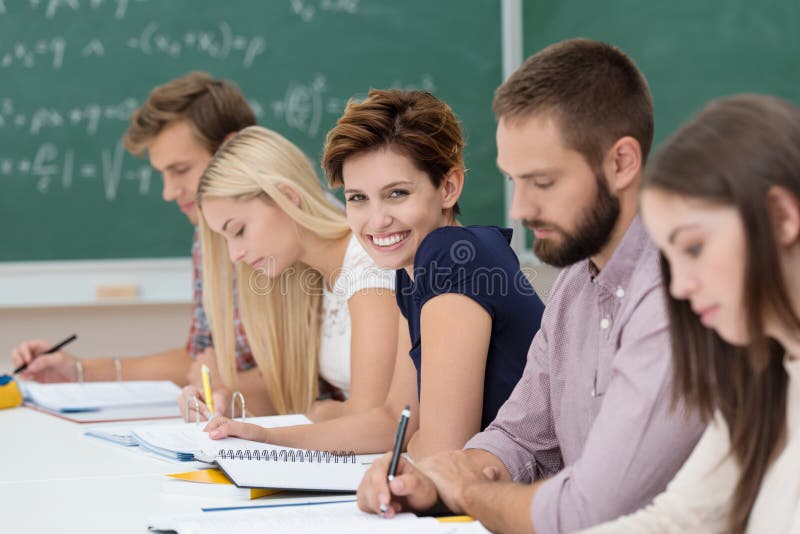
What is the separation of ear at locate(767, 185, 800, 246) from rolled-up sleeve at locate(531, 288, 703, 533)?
0.31 m

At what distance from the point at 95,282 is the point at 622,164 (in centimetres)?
273

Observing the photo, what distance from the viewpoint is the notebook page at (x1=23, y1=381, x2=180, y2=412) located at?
8.02 ft

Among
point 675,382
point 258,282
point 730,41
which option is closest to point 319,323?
point 258,282

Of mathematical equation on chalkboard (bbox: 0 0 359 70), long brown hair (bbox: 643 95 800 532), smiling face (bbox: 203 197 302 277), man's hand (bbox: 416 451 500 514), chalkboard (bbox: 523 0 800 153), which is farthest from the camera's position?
mathematical equation on chalkboard (bbox: 0 0 359 70)

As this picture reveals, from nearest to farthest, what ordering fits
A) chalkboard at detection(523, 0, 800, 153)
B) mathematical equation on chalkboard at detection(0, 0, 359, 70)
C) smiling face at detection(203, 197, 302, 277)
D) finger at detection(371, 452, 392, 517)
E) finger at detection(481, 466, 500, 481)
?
finger at detection(371, 452, 392, 517) → finger at detection(481, 466, 500, 481) → chalkboard at detection(523, 0, 800, 153) → smiling face at detection(203, 197, 302, 277) → mathematical equation on chalkboard at detection(0, 0, 359, 70)

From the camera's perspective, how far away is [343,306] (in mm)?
2441

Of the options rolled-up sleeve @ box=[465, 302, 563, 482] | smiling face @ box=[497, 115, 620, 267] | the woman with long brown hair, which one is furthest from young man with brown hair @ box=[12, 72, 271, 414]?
the woman with long brown hair

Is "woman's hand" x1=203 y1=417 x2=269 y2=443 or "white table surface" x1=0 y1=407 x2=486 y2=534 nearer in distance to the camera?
"white table surface" x1=0 y1=407 x2=486 y2=534

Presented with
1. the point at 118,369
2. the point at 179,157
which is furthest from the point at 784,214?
the point at 118,369

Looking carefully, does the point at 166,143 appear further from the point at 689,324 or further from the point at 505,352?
the point at 689,324

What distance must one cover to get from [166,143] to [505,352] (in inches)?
62.2

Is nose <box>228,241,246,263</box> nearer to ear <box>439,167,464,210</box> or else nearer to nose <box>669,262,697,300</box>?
ear <box>439,167,464,210</box>

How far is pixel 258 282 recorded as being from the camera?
2545 mm

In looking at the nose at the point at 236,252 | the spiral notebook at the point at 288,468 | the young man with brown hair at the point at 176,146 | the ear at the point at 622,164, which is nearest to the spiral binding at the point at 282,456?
the spiral notebook at the point at 288,468
